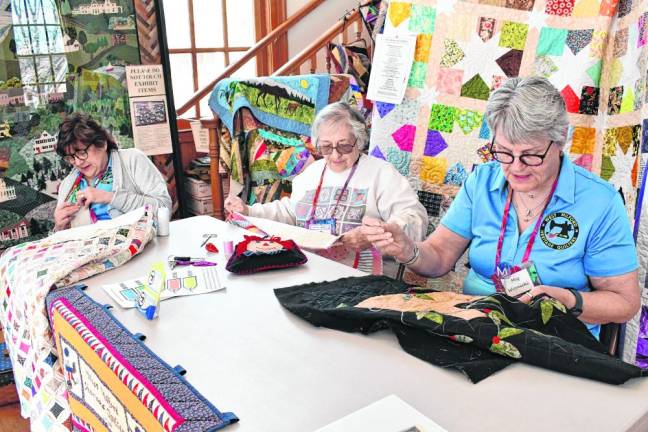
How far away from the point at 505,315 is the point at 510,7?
58.9 inches

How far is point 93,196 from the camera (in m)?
2.43

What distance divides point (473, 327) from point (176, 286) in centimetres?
82

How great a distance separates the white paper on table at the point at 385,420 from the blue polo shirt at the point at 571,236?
795 mm

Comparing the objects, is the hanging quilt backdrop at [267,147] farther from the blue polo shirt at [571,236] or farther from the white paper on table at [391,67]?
the blue polo shirt at [571,236]

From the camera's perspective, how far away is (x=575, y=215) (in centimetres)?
156

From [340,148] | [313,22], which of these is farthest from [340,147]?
[313,22]

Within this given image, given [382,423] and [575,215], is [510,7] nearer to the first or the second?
[575,215]

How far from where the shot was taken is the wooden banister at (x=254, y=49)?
4.24 m

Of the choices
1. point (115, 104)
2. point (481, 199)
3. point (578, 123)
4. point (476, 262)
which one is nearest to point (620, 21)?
point (578, 123)

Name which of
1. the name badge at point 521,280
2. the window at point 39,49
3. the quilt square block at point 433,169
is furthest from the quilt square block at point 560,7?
the window at point 39,49

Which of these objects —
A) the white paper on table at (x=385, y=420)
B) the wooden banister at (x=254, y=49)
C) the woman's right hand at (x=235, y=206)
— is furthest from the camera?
the wooden banister at (x=254, y=49)

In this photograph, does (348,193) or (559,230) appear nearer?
(559,230)

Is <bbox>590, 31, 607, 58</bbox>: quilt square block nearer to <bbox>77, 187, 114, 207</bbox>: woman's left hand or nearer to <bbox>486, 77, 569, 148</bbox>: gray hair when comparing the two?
<bbox>486, 77, 569, 148</bbox>: gray hair

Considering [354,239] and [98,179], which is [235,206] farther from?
[98,179]
